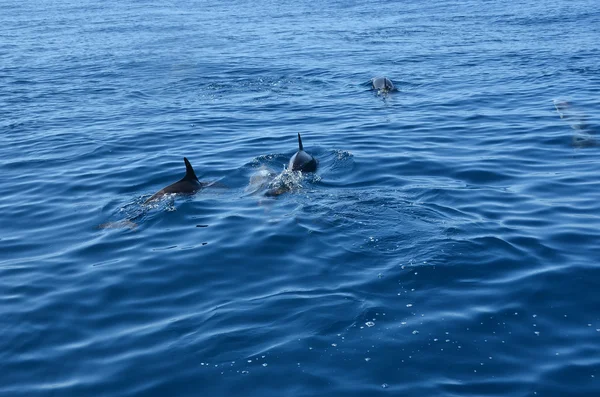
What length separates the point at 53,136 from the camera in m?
18.8

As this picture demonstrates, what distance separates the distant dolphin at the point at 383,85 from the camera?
22016 millimetres

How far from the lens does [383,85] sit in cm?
2208

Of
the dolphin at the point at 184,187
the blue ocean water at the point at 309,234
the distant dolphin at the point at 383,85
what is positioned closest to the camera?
the blue ocean water at the point at 309,234

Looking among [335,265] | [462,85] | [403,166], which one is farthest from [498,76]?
[335,265]

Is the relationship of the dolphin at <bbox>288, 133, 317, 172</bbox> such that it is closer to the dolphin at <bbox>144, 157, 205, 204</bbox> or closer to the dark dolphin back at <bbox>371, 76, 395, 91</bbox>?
the dolphin at <bbox>144, 157, 205, 204</bbox>

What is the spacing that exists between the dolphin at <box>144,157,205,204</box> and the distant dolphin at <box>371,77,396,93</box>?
996cm

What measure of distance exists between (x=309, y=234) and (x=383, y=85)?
1193 centimetres

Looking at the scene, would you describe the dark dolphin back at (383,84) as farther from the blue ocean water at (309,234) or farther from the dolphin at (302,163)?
the dolphin at (302,163)

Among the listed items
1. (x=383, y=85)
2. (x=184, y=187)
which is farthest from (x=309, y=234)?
(x=383, y=85)

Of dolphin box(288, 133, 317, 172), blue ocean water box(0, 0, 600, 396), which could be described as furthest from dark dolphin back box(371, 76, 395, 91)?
dolphin box(288, 133, 317, 172)

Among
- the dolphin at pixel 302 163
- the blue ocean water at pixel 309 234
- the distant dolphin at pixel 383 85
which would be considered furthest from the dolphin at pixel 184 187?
the distant dolphin at pixel 383 85

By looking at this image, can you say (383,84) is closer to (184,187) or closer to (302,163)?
(302,163)

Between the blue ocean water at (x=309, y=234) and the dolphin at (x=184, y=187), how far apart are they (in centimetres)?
31

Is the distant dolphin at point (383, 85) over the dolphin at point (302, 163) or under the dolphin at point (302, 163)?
under
